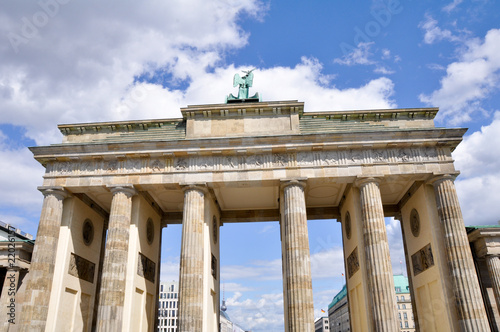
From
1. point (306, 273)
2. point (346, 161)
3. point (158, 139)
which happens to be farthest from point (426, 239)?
point (158, 139)

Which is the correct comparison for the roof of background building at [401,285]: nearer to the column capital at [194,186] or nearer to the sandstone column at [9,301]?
the column capital at [194,186]

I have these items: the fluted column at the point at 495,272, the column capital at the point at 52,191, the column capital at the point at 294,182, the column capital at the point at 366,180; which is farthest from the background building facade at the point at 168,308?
the column capital at the point at 366,180

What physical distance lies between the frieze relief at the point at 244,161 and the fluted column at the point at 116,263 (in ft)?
5.16

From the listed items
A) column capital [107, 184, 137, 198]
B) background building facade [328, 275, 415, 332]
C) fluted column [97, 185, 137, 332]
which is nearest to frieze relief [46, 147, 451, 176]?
column capital [107, 184, 137, 198]

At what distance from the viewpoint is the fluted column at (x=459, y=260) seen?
18516 mm

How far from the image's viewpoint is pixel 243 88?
27312 mm

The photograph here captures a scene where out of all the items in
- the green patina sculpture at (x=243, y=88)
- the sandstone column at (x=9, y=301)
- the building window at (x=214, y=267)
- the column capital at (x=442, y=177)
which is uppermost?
A: the green patina sculpture at (x=243, y=88)

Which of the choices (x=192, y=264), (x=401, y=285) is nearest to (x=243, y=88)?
(x=192, y=264)

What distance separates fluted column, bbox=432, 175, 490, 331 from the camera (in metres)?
18.5

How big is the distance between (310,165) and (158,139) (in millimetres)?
9232

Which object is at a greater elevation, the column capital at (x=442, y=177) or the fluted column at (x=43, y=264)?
the column capital at (x=442, y=177)

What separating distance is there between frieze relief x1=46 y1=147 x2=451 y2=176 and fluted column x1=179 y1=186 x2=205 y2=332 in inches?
68.5

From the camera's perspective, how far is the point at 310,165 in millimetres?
21797

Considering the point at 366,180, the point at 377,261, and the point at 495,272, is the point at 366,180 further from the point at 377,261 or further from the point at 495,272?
the point at 495,272
